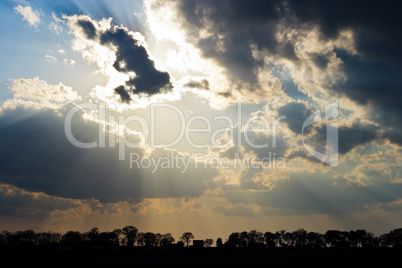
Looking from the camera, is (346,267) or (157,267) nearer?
(346,267)

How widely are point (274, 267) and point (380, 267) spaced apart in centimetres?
1855

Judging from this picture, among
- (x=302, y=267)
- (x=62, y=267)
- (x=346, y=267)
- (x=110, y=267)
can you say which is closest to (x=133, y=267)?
(x=110, y=267)

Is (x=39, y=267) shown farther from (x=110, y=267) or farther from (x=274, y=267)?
(x=274, y=267)

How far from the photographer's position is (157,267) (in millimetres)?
73500

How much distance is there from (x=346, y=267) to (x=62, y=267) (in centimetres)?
5771

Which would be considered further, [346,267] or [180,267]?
[180,267]

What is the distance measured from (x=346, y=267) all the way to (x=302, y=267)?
7866mm

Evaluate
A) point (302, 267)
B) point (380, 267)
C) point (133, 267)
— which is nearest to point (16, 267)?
point (133, 267)

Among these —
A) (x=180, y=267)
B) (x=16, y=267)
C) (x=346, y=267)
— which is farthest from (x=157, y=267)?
(x=346, y=267)

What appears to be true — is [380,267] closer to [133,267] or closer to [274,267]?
[274,267]

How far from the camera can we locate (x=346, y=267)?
64.2 metres

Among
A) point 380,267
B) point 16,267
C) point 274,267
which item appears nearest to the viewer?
point 380,267

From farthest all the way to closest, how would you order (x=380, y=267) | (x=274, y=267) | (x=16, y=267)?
(x=16, y=267)
(x=274, y=267)
(x=380, y=267)

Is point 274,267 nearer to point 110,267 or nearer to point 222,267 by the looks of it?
point 222,267
